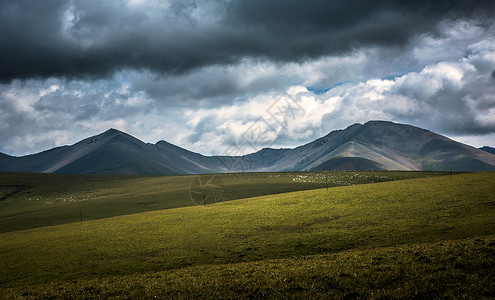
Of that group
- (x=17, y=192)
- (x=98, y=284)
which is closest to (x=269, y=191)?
(x=98, y=284)

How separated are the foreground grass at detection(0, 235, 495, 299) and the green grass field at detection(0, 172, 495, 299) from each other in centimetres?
7

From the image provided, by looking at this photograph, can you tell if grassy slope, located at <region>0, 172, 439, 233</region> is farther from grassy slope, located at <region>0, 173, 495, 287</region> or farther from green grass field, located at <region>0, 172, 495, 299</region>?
grassy slope, located at <region>0, 173, 495, 287</region>

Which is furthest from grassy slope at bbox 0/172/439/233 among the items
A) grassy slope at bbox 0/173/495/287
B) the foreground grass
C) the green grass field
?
the foreground grass

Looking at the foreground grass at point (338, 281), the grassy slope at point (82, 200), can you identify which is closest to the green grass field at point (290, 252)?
the foreground grass at point (338, 281)

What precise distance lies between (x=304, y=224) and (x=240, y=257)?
15803 mm

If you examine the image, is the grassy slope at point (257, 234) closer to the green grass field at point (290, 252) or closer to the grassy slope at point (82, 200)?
the green grass field at point (290, 252)

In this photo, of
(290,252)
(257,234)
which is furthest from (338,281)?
(257,234)

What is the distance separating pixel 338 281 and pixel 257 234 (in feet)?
80.7

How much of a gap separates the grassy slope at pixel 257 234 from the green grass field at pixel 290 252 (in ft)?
0.52

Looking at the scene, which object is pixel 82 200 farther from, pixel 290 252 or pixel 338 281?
pixel 338 281

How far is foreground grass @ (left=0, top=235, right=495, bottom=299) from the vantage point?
47.7ft

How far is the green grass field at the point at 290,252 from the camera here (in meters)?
16.5

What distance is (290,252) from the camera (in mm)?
30969

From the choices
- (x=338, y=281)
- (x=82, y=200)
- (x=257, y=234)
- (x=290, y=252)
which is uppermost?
(x=338, y=281)
